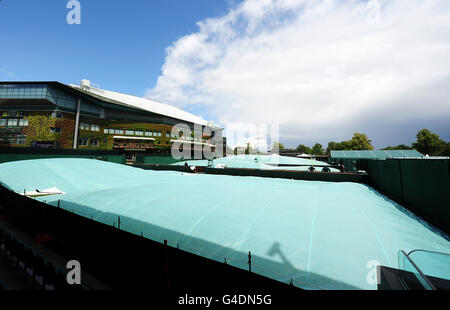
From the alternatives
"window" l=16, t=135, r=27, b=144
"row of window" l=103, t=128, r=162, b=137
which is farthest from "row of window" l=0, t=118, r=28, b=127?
"row of window" l=103, t=128, r=162, b=137

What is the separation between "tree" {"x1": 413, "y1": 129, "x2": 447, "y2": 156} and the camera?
6400 centimetres

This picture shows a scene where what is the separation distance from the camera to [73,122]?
55.8 meters

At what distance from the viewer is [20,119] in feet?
172

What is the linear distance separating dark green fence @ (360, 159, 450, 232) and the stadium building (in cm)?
7060

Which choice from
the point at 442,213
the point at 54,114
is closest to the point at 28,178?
the point at 442,213

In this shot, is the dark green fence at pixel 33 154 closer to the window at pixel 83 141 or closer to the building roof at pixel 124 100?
the window at pixel 83 141

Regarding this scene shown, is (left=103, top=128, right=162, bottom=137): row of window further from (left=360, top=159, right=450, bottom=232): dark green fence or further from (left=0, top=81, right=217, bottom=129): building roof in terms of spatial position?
(left=360, top=159, right=450, bottom=232): dark green fence

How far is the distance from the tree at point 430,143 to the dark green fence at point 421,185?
79.8 m

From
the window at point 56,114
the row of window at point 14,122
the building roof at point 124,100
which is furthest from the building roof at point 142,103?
the row of window at point 14,122

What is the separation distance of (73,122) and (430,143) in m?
124

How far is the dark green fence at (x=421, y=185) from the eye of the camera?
801 centimetres

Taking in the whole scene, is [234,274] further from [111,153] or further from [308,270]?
[111,153]

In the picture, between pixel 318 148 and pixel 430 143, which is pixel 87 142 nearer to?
pixel 430 143
